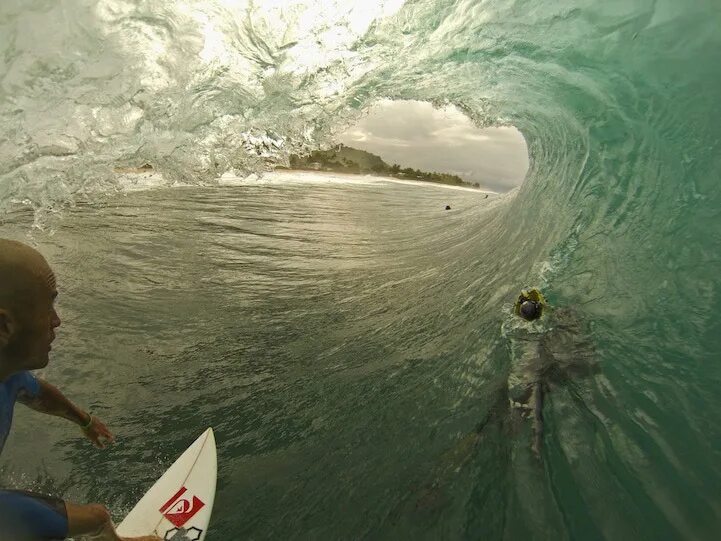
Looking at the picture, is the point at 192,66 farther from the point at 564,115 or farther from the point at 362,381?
the point at 564,115

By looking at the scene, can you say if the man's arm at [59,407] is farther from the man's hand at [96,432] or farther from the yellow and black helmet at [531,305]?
the yellow and black helmet at [531,305]

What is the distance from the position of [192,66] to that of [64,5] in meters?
1.52

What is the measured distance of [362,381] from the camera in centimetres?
479

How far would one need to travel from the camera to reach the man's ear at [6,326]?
187cm

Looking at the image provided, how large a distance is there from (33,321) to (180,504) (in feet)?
5.83

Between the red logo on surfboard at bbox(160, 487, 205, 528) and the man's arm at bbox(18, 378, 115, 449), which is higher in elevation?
the man's arm at bbox(18, 378, 115, 449)

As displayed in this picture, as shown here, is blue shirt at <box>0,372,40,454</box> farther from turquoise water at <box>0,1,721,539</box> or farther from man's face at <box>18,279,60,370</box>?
turquoise water at <box>0,1,721,539</box>

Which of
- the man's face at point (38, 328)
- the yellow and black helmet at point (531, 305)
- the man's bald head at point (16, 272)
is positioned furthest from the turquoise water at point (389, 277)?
the man's bald head at point (16, 272)

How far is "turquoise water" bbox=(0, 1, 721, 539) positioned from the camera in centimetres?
330

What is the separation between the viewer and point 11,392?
229cm

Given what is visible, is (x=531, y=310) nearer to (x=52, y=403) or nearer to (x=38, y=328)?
(x=52, y=403)

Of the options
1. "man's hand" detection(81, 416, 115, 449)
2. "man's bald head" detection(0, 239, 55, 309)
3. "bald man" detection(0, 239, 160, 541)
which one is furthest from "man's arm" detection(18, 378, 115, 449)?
"man's bald head" detection(0, 239, 55, 309)

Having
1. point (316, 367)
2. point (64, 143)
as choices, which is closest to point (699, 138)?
point (316, 367)

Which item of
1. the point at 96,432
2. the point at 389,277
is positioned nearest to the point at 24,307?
the point at 96,432
